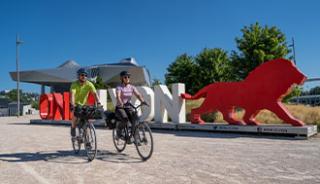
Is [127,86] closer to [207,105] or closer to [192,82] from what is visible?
[207,105]

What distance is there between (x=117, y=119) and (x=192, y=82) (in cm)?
2586

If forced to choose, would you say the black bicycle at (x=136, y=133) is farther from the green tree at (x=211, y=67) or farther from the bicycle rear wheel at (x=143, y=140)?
the green tree at (x=211, y=67)

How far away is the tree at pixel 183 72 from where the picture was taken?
32.8 meters

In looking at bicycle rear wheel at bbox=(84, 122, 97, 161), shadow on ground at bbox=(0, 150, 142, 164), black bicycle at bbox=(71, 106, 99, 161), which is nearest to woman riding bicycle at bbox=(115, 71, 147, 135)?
black bicycle at bbox=(71, 106, 99, 161)

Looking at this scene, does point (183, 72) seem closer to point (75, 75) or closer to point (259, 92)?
point (259, 92)

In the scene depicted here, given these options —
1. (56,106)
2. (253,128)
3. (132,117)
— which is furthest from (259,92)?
(56,106)

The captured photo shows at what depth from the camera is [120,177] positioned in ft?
18.3

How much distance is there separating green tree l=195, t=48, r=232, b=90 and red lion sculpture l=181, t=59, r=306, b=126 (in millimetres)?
18404

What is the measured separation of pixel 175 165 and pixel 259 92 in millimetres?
6308

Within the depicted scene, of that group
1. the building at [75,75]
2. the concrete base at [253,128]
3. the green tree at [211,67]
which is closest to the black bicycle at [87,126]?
the concrete base at [253,128]

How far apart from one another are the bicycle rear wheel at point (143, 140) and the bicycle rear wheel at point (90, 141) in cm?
87

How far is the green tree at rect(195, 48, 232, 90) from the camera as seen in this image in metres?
31.8

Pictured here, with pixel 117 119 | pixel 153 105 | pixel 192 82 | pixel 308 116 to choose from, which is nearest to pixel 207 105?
pixel 153 105

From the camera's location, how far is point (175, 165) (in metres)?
6.43
